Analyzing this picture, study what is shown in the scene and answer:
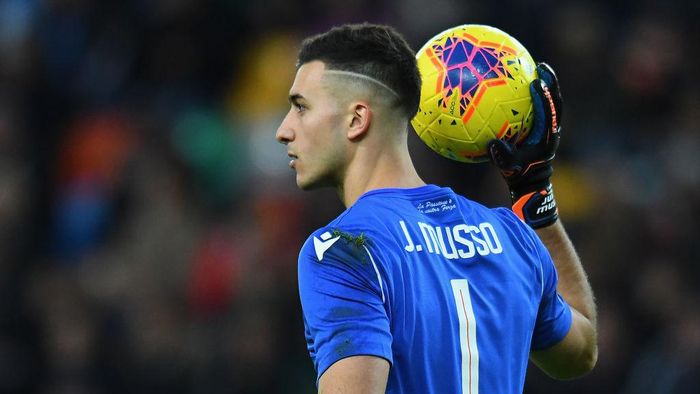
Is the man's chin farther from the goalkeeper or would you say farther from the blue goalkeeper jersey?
the blue goalkeeper jersey

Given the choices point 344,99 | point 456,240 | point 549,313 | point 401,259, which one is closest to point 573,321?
point 549,313

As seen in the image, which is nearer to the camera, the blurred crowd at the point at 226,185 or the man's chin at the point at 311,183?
the man's chin at the point at 311,183

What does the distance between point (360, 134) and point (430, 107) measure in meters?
0.51

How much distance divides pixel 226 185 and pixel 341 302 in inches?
272

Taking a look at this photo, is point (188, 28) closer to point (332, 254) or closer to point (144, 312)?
point (144, 312)


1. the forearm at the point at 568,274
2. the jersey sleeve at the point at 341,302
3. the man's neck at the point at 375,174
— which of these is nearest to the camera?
the jersey sleeve at the point at 341,302

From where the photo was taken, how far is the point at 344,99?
380cm

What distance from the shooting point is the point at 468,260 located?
3.60 metres

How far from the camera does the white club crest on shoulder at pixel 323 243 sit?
3.39 m

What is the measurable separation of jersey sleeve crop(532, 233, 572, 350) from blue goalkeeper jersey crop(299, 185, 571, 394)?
67mm

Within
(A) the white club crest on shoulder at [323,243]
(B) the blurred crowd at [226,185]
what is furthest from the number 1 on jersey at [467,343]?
(B) the blurred crowd at [226,185]

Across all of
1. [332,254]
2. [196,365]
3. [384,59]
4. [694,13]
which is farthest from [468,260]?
[694,13]

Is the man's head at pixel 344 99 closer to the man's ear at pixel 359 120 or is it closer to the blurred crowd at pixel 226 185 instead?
the man's ear at pixel 359 120

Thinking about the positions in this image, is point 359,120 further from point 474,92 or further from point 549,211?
point 549,211
